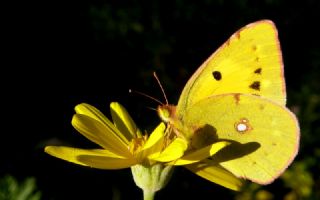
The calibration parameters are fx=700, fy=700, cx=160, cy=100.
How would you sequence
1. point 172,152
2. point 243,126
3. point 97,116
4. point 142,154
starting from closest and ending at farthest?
point 172,152, point 142,154, point 97,116, point 243,126

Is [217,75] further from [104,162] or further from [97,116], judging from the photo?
[104,162]

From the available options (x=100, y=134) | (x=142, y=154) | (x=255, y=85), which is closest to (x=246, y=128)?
(x=255, y=85)

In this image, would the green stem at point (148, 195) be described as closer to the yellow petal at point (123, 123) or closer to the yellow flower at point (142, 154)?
the yellow flower at point (142, 154)

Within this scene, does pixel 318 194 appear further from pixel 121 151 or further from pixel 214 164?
pixel 121 151

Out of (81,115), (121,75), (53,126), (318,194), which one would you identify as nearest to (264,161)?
(81,115)

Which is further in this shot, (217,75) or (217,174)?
(217,75)

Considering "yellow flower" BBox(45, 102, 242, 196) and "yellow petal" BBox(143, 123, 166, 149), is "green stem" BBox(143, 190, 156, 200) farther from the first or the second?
"yellow petal" BBox(143, 123, 166, 149)

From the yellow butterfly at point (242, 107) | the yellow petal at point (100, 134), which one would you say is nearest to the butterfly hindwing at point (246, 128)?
the yellow butterfly at point (242, 107)

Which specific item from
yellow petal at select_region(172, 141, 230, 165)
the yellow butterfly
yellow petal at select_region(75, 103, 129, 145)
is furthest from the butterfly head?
yellow petal at select_region(172, 141, 230, 165)
